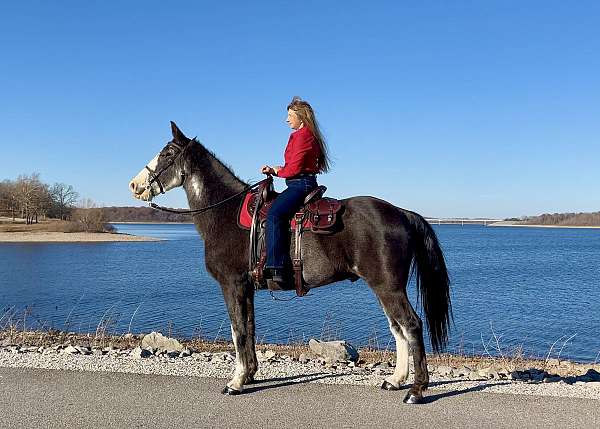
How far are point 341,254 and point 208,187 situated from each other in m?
1.91

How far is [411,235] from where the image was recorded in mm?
6500

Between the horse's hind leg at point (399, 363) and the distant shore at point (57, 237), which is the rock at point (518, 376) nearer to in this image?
the horse's hind leg at point (399, 363)

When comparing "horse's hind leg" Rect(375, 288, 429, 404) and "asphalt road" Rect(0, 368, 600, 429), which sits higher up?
"horse's hind leg" Rect(375, 288, 429, 404)

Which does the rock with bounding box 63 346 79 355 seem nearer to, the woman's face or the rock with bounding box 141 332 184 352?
the rock with bounding box 141 332 184 352

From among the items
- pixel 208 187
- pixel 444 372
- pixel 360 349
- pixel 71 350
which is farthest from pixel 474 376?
pixel 360 349

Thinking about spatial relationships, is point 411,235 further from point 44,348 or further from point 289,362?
point 44,348

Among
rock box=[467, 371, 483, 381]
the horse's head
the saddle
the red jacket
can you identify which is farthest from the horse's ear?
rock box=[467, 371, 483, 381]

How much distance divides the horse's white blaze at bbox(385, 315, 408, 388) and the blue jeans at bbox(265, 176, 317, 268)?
144 centimetres

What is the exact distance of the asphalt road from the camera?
557 cm

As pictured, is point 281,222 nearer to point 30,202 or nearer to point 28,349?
point 28,349

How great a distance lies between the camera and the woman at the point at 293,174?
651 cm

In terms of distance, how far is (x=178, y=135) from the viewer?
7281 mm

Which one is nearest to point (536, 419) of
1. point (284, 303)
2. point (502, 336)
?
point (502, 336)

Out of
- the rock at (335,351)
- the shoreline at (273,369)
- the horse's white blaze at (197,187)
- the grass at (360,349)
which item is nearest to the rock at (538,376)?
the shoreline at (273,369)
